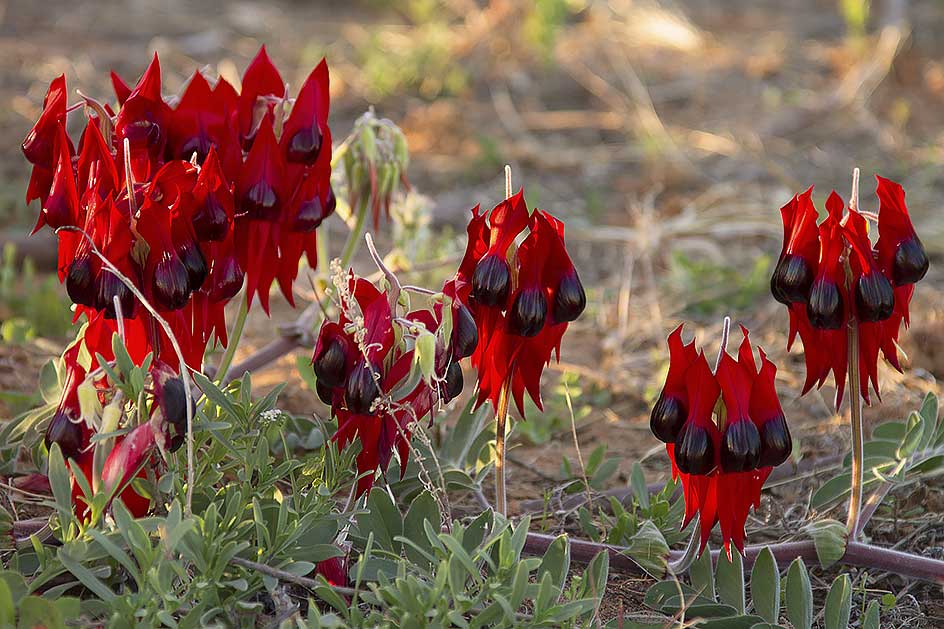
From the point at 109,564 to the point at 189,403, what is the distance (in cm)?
26

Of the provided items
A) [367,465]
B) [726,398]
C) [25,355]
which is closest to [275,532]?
[367,465]

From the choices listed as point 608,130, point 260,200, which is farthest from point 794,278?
point 608,130

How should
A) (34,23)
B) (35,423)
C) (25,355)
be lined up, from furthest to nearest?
(34,23)
(25,355)
(35,423)

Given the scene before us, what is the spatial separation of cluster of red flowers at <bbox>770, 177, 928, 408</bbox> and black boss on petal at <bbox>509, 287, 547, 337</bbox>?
308 mm

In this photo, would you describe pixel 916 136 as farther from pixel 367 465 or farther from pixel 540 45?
pixel 367 465

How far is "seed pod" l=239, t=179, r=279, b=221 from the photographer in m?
1.57

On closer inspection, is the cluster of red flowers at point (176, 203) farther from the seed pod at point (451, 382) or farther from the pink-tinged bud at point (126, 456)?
the seed pod at point (451, 382)

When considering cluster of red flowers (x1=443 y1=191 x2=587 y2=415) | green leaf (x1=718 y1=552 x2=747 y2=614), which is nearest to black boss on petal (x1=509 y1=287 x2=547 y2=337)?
cluster of red flowers (x1=443 y1=191 x2=587 y2=415)

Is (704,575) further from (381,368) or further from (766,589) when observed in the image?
(381,368)

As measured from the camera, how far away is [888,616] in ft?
5.72

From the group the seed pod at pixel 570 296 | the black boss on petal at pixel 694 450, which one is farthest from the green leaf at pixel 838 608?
the seed pod at pixel 570 296

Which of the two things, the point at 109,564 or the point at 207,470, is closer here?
the point at 109,564

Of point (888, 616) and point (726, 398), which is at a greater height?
point (726, 398)

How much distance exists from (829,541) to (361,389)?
27.1 inches
